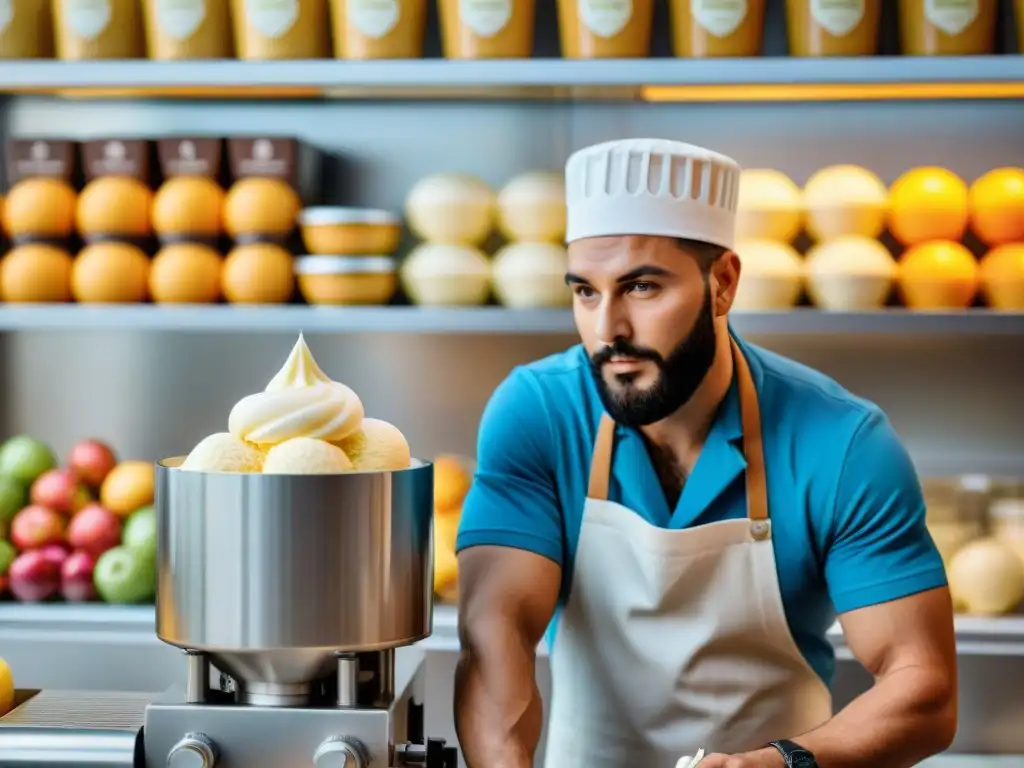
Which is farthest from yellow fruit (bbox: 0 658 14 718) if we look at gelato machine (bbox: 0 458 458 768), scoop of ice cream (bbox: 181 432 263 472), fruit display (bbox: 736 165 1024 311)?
fruit display (bbox: 736 165 1024 311)

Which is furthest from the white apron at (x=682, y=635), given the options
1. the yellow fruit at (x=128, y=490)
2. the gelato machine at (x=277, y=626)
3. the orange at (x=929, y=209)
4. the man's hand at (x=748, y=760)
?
the yellow fruit at (x=128, y=490)

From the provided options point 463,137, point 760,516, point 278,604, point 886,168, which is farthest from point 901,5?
point 278,604

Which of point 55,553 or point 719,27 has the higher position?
point 719,27

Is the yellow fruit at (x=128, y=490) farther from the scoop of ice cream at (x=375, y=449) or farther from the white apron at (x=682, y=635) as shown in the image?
the scoop of ice cream at (x=375, y=449)

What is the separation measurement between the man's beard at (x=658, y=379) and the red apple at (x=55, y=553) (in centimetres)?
133

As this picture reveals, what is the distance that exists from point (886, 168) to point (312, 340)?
1221 millimetres

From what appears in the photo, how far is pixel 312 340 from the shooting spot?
268 centimetres

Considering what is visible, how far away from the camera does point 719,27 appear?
219 cm

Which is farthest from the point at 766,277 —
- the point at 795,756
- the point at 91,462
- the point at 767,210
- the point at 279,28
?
the point at 91,462

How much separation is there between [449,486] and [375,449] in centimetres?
135

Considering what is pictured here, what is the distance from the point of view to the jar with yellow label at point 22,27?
237cm

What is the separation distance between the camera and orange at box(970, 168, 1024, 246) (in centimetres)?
224

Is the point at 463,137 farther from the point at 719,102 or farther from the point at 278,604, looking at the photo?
the point at 278,604

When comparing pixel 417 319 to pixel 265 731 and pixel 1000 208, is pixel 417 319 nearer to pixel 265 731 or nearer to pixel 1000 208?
pixel 1000 208
